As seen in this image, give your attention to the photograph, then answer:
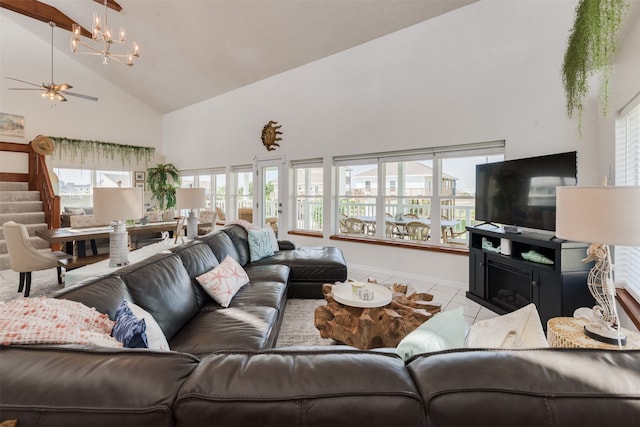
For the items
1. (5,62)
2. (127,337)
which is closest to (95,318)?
(127,337)

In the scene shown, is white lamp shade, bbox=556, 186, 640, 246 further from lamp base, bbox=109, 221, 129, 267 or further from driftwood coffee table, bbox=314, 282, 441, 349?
lamp base, bbox=109, 221, 129, 267

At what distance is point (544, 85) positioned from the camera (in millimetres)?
3182

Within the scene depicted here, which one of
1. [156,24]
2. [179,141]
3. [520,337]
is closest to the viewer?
[520,337]

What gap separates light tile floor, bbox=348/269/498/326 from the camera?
119 inches

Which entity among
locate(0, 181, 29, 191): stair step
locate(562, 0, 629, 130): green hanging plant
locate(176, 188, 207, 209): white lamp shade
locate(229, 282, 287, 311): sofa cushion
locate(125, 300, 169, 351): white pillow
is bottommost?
locate(229, 282, 287, 311): sofa cushion

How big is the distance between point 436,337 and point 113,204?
2.46 metres

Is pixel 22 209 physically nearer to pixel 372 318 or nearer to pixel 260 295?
pixel 260 295

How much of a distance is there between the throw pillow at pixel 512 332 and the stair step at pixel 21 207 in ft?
25.6

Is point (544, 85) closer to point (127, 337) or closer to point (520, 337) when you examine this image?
point (520, 337)

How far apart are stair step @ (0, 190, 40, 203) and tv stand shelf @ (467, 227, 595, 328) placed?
8.12 m

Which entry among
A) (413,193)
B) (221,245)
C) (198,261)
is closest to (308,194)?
(413,193)

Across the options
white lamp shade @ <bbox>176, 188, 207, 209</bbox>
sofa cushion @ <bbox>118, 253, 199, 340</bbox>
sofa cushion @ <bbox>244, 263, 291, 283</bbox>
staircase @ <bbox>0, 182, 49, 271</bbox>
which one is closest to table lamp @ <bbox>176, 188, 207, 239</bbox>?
white lamp shade @ <bbox>176, 188, 207, 209</bbox>

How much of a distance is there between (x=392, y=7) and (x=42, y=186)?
7358 mm

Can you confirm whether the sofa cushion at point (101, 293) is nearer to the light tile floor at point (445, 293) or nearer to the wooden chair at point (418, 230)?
the light tile floor at point (445, 293)
